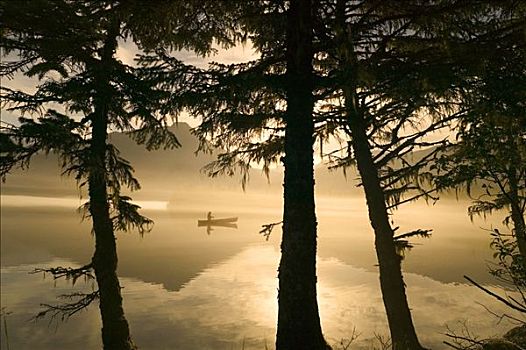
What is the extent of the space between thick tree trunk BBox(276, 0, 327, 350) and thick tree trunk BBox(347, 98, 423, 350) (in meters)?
2.40

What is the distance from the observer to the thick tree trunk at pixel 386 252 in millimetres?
8297

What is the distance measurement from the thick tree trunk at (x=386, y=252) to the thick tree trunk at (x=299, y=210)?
7.86 ft

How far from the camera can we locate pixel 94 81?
670 centimetres

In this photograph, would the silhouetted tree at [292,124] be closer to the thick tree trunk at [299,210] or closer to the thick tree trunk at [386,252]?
the thick tree trunk at [299,210]

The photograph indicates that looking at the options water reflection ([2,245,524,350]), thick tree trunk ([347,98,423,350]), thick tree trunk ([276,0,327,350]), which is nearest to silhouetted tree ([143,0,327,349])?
thick tree trunk ([276,0,327,350])

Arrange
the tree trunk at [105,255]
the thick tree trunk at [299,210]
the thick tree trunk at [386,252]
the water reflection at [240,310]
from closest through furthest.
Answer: the thick tree trunk at [299,210], the tree trunk at [105,255], the thick tree trunk at [386,252], the water reflection at [240,310]

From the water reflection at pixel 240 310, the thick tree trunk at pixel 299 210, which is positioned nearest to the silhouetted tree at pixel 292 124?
the thick tree trunk at pixel 299 210

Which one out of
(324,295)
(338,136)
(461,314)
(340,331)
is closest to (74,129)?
(338,136)

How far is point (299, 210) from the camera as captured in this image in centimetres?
568

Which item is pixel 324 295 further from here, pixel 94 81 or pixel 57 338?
pixel 94 81

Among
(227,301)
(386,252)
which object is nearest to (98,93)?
(386,252)

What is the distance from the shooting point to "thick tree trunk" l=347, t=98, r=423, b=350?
830cm

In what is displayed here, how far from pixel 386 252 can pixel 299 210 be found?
3.82 meters

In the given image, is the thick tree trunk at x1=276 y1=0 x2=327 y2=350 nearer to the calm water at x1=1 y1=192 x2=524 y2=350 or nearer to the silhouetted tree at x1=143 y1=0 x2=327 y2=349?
the silhouetted tree at x1=143 y1=0 x2=327 y2=349
